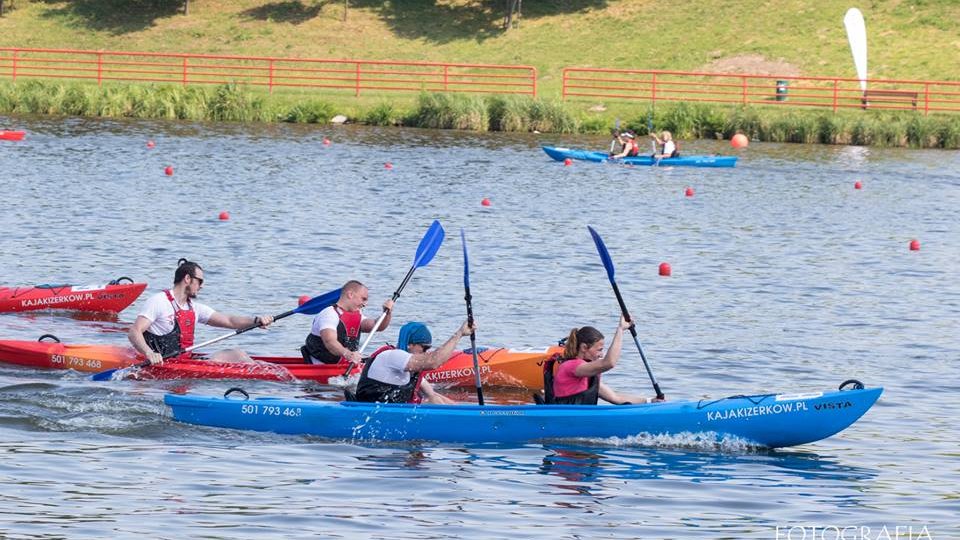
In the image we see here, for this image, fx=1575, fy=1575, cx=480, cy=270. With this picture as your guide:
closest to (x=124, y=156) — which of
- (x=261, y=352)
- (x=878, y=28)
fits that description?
(x=261, y=352)

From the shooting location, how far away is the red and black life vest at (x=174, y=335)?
1631 cm

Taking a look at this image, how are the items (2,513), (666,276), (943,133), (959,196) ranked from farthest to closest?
(943,133) < (959,196) < (666,276) < (2,513)

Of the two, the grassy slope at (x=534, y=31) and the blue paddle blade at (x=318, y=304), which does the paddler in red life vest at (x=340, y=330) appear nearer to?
the blue paddle blade at (x=318, y=304)

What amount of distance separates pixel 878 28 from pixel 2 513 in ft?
173

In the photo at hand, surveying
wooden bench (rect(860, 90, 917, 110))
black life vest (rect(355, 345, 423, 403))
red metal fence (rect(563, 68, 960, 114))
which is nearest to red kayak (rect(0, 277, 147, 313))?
black life vest (rect(355, 345, 423, 403))

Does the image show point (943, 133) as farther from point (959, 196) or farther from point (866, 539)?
point (866, 539)

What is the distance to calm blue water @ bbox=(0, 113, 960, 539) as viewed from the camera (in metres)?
11.9

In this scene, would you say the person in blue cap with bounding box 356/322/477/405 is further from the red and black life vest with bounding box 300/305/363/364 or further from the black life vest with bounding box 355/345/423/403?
the red and black life vest with bounding box 300/305/363/364

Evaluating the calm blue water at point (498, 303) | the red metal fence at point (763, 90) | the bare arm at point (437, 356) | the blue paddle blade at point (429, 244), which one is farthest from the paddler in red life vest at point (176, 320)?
the red metal fence at point (763, 90)

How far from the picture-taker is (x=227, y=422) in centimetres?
1411

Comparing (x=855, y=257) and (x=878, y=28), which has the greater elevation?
(x=878, y=28)

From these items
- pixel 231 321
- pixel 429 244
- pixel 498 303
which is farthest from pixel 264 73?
pixel 429 244

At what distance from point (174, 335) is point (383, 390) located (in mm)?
3188

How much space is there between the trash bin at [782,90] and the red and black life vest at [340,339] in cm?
3543
